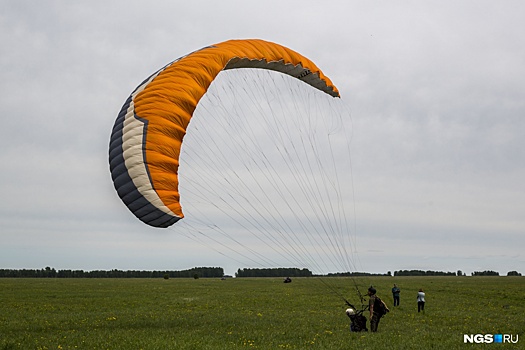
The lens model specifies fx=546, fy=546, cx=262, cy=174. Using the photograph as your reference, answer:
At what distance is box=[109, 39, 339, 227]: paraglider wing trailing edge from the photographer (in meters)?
12.0

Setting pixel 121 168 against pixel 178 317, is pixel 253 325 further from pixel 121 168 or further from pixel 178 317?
pixel 121 168

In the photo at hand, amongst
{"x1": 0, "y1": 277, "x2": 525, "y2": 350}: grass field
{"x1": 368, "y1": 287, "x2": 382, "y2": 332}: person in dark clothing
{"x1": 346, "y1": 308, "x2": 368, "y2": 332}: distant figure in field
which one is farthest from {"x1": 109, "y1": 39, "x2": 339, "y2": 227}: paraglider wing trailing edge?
{"x1": 346, "y1": 308, "x2": 368, "y2": 332}: distant figure in field

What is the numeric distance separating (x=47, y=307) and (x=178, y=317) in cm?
952

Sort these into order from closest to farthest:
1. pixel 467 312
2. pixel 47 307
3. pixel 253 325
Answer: pixel 253 325
pixel 467 312
pixel 47 307

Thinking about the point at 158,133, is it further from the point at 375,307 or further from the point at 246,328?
Answer: the point at 246,328

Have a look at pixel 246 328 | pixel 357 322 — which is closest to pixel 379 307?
pixel 357 322

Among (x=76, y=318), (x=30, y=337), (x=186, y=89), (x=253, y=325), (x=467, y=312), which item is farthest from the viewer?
(x=467, y=312)

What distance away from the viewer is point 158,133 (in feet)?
40.3

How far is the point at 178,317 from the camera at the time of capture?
824 inches

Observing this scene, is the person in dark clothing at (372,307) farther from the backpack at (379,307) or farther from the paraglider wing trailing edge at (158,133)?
the paraglider wing trailing edge at (158,133)

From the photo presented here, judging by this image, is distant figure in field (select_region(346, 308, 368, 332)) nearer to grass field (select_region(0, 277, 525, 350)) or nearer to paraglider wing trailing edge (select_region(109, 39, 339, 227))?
grass field (select_region(0, 277, 525, 350))

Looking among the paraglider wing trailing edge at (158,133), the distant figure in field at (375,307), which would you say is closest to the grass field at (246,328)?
the distant figure in field at (375,307)

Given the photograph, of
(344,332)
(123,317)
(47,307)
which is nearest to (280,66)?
(344,332)

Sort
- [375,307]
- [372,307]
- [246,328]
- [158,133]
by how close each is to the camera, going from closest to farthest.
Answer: [158,133] → [372,307] → [375,307] → [246,328]
